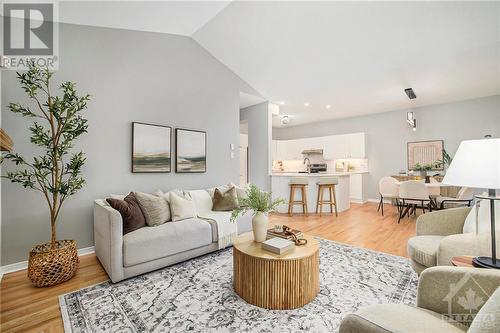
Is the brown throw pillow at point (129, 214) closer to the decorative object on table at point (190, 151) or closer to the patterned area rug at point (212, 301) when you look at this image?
the patterned area rug at point (212, 301)

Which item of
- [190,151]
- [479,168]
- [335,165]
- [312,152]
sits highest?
[312,152]

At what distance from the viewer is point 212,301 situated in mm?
1968

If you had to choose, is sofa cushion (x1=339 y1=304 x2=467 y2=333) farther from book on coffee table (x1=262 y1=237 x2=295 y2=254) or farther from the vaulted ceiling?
the vaulted ceiling

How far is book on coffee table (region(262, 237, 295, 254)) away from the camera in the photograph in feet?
6.19

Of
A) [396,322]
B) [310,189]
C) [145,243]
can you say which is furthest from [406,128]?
[145,243]

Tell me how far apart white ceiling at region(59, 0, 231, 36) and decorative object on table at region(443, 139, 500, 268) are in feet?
11.5

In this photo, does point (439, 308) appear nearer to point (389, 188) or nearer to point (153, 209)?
point (153, 209)

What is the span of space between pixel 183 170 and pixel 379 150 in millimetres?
6034

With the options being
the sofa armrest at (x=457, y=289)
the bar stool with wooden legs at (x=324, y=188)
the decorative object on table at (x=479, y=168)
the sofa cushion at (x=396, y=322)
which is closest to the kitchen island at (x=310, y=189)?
the bar stool with wooden legs at (x=324, y=188)

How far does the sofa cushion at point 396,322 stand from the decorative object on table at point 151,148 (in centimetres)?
344

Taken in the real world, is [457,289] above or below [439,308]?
above

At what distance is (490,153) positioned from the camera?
49.4 inches

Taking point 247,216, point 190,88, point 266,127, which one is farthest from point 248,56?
point 247,216

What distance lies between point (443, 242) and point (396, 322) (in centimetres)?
113
